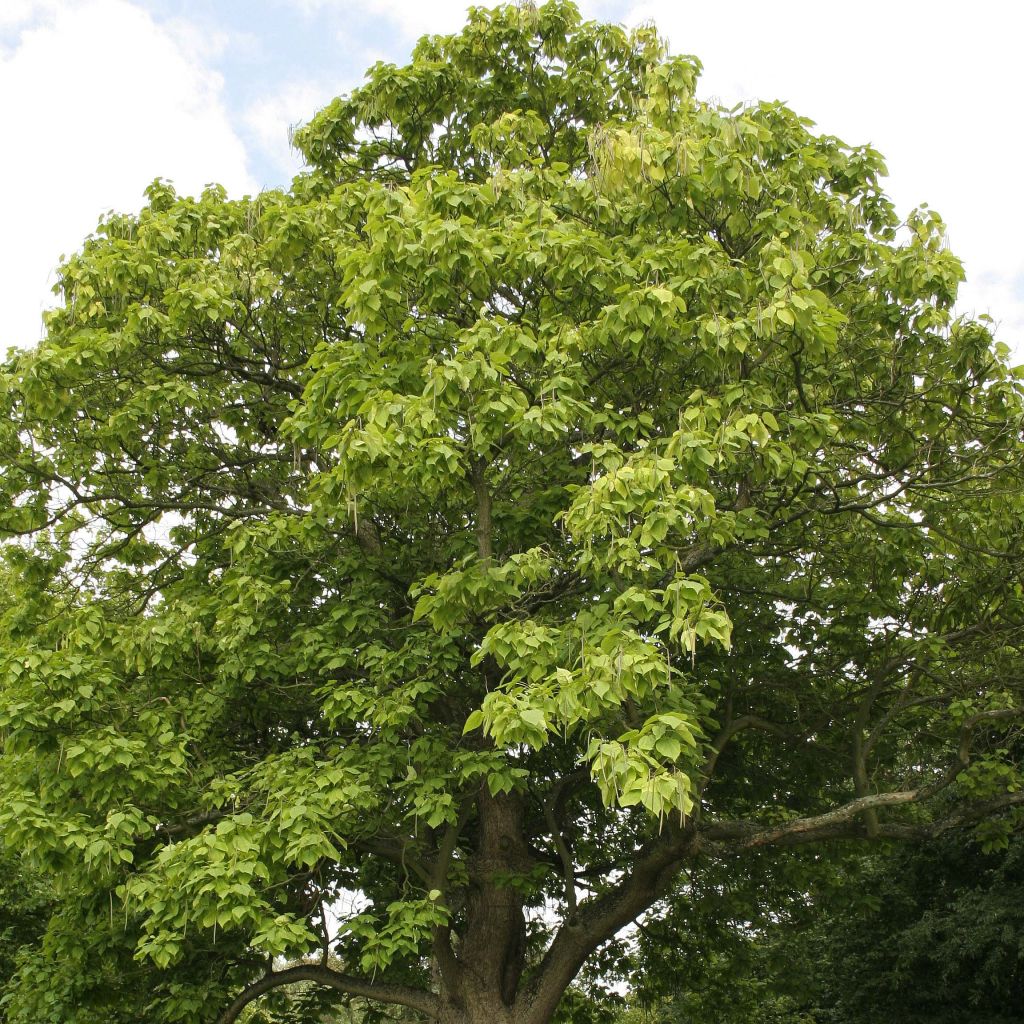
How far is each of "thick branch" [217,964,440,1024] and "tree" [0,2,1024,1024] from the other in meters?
0.05

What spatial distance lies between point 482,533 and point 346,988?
188 inches

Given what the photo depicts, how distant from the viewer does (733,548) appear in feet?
31.7

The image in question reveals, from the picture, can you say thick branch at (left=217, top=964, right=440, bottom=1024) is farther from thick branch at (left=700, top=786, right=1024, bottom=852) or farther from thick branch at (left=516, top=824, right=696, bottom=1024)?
thick branch at (left=700, top=786, right=1024, bottom=852)

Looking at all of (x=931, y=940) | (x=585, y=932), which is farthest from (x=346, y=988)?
(x=931, y=940)

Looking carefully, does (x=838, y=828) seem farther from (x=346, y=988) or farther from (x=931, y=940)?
(x=931, y=940)

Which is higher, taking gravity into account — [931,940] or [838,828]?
[931,940]

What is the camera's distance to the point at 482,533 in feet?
26.7

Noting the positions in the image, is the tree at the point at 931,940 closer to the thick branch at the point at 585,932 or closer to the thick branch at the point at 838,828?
the thick branch at the point at 838,828

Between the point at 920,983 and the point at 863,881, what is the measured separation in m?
1.44

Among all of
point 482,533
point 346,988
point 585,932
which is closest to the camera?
point 482,533

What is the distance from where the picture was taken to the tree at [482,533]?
7168 mm

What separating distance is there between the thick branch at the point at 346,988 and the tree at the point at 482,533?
46mm

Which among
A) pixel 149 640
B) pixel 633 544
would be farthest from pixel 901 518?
pixel 149 640

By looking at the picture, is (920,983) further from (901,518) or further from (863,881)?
(901,518)
